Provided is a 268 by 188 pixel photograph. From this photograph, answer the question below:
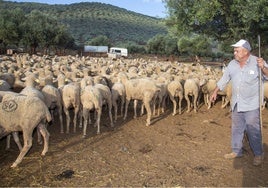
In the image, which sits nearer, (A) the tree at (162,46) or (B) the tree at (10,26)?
(B) the tree at (10,26)

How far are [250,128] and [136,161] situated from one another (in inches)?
106

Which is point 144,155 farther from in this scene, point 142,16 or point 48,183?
point 142,16

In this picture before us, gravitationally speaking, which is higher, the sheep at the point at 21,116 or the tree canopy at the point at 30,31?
the tree canopy at the point at 30,31

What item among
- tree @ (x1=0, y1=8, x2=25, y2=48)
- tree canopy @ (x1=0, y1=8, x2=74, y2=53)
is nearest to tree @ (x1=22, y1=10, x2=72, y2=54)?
tree canopy @ (x1=0, y1=8, x2=74, y2=53)

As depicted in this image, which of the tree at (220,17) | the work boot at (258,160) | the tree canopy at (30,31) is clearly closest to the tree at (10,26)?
the tree canopy at (30,31)

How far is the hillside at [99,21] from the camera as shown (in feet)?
363

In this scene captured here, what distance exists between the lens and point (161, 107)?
45.8 feet

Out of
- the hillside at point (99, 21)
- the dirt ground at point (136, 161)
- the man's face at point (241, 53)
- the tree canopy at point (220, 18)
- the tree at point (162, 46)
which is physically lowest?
the dirt ground at point (136, 161)

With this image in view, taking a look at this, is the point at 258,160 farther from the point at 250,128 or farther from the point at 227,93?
the point at 227,93

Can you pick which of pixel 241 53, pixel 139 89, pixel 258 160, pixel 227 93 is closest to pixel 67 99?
pixel 139 89

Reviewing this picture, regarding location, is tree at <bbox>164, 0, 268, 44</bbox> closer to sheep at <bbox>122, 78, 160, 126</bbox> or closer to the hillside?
sheep at <bbox>122, 78, 160, 126</bbox>

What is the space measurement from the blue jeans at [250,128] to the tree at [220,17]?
7994 millimetres

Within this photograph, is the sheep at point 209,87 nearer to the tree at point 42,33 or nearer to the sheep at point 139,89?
the sheep at point 139,89

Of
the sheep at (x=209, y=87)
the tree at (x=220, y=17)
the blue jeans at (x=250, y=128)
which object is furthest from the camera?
the sheep at (x=209, y=87)
